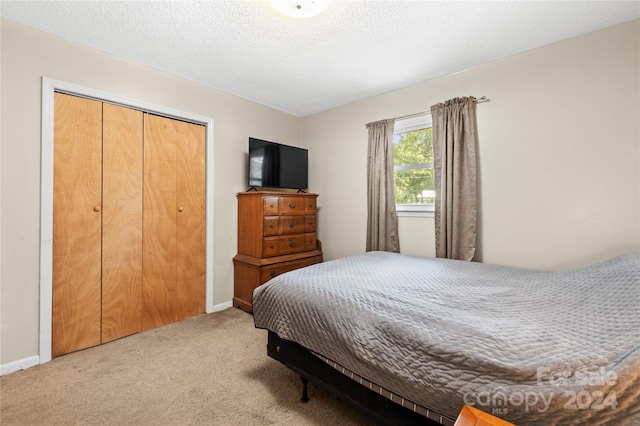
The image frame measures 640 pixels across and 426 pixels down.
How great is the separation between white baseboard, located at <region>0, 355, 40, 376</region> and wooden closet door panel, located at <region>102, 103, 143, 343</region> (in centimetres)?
41

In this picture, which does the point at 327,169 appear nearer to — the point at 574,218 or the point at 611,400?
the point at 574,218

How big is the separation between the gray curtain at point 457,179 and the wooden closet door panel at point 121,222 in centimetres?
289

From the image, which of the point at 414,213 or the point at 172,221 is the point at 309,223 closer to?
the point at 414,213

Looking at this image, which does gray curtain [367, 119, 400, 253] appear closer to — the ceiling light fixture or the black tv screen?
the black tv screen

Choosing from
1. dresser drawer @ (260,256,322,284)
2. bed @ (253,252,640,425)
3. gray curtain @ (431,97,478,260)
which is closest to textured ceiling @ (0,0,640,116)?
gray curtain @ (431,97,478,260)

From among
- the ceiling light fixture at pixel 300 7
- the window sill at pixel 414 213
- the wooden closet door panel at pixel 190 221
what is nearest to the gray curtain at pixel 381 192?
the window sill at pixel 414 213

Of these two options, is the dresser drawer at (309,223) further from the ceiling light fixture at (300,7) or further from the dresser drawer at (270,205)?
the ceiling light fixture at (300,7)

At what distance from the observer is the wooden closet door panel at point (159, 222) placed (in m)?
2.59

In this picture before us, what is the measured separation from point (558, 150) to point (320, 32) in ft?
6.87

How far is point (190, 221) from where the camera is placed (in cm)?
290

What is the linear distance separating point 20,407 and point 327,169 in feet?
10.9

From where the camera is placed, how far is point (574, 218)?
6.97ft

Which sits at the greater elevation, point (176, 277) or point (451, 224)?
point (451, 224)

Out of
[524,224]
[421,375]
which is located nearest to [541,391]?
[421,375]
